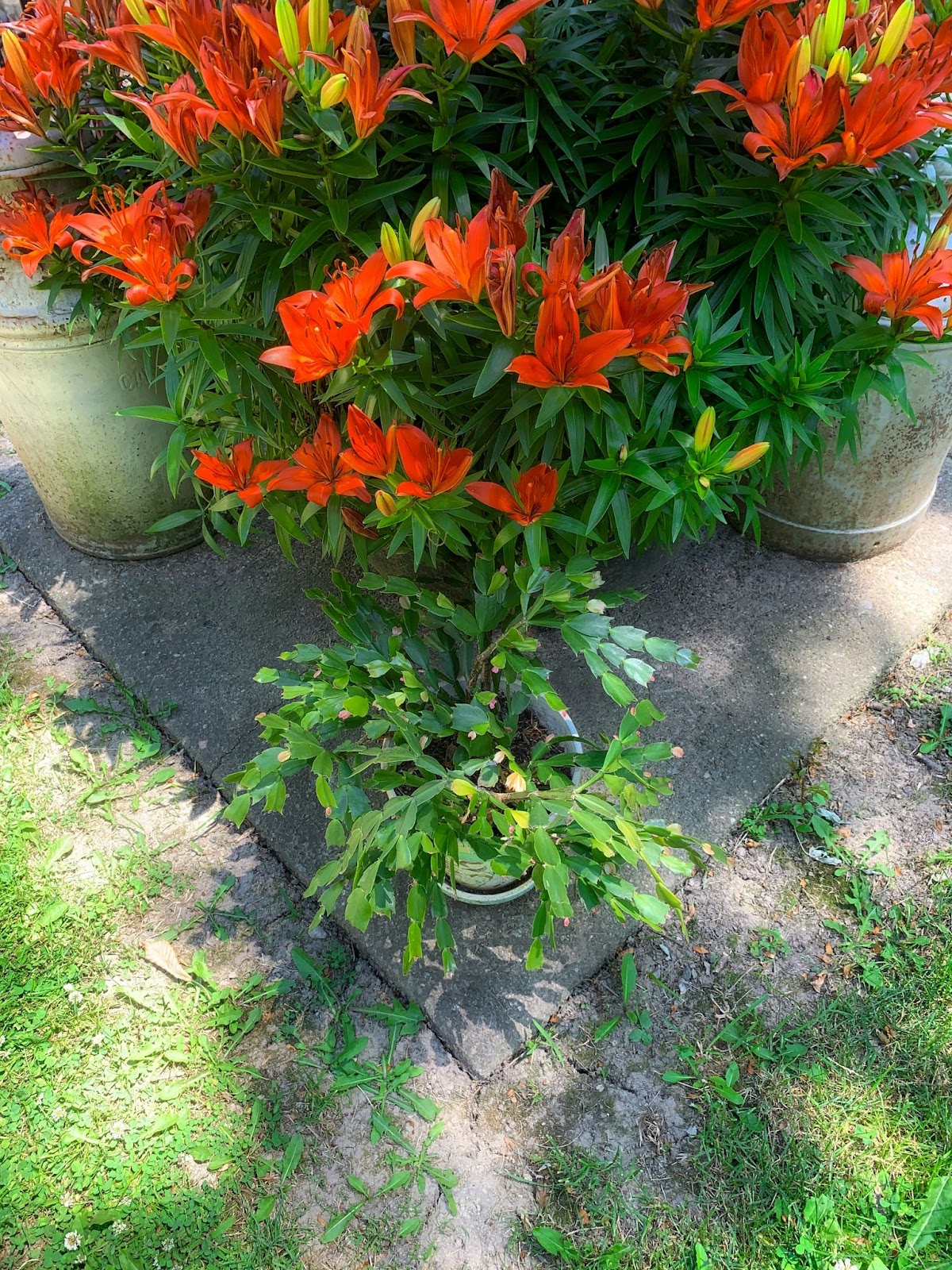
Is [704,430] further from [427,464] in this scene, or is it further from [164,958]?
[164,958]

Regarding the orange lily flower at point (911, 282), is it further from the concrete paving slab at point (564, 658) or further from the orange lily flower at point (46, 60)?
the orange lily flower at point (46, 60)

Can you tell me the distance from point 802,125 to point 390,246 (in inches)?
22.2

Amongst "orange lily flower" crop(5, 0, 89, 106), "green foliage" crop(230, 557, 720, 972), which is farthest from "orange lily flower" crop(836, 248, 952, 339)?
"orange lily flower" crop(5, 0, 89, 106)

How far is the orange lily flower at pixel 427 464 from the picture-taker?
1.23 metres

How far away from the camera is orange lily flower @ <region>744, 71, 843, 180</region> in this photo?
3.66 ft

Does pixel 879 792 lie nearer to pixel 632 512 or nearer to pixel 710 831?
pixel 710 831

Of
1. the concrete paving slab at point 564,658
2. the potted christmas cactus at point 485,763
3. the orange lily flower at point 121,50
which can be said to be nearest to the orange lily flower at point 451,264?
the potted christmas cactus at point 485,763

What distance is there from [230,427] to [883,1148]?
1.80m

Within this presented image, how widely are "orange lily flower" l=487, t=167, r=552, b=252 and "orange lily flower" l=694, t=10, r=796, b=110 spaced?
29cm

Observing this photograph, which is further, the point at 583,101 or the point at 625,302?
the point at 583,101

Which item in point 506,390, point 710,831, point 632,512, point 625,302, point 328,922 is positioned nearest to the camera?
point 625,302

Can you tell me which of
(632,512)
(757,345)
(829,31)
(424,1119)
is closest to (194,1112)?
(424,1119)

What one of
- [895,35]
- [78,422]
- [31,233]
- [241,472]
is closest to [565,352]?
[895,35]

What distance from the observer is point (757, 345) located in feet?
5.02
